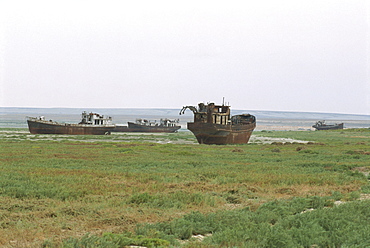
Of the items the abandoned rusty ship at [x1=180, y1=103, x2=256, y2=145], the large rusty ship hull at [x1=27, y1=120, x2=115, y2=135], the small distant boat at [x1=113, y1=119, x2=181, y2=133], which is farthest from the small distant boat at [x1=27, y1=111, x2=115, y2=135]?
the abandoned rusty ship at [x1=180, y1=103, x2=256, y2=145]

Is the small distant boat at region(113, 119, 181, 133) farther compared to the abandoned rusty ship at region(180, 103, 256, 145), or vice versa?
the small distant boat at region(113, 119, 181, 133)

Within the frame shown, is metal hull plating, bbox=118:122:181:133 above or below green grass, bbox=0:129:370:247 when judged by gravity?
below

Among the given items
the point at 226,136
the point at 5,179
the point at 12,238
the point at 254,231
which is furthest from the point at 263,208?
the point at 226,136

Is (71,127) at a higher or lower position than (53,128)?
higher

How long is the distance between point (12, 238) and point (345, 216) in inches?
316

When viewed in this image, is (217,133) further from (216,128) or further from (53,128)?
(53,128)

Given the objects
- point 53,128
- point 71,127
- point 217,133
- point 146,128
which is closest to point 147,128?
point 146,128

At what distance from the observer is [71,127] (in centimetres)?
7144

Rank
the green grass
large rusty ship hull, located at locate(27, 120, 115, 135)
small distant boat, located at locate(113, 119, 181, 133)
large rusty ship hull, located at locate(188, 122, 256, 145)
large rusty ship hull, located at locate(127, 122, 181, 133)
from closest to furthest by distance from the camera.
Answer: the green grass
large rusty ship hull, located at locate(188, 122, 256, 145)
large rusty ship hull, located at locate(27, 120, 115, 135)
small distant boat, located at locate(113, 119, 181, 133)
large rusty ship hull, located at locate(127, 122, 181, 133)

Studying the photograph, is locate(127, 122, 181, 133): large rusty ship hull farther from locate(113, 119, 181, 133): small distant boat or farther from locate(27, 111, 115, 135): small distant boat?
locate(27, 111, 115, 135): small distant boat

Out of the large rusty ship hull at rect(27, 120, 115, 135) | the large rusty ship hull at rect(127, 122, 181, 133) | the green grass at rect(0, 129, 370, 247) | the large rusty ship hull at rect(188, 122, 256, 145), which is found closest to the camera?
the green grass at rect(0, 129, 370, 247)

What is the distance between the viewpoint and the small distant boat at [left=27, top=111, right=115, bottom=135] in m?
70.9

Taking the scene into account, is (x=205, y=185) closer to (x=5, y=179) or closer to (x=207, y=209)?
(x=207, y=209)

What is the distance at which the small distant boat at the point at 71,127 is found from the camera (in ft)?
233
